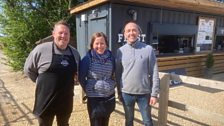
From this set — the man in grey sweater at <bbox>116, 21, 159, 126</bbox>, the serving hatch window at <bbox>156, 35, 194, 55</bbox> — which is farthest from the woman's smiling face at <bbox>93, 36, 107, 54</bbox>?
the serving hatch window at <bbox>156, 35, 194, 55</bbox>

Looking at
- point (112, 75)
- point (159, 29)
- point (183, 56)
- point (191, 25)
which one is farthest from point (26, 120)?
point (191, 25)

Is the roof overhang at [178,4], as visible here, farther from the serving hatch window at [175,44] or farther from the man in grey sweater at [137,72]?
the man in grey sweater at [137,72]

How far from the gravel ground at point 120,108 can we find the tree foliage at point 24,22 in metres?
1.83

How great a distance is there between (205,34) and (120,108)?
16.6 feet

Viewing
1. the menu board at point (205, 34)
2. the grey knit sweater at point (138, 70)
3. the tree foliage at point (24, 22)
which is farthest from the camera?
the tree foliage at point (24, 22)

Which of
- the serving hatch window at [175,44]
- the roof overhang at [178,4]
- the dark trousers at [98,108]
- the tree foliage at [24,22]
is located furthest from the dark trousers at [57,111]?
the tree foliage at [24,22]

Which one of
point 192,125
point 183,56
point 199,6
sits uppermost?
point 199,6

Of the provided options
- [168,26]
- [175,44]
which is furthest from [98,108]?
[175,44]

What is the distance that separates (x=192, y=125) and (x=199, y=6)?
4.10 meters

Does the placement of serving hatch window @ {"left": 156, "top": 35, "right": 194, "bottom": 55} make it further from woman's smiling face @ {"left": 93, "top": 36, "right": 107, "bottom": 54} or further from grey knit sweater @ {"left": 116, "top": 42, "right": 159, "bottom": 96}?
woman's smiling face @ {"left": 93, "top": 36, "right": 107, "bottom": 54}

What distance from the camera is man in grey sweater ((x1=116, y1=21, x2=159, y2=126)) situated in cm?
255

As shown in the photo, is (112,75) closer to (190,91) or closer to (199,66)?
(190,91)

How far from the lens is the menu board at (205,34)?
25.6 feet

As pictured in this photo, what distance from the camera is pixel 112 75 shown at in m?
2.54
